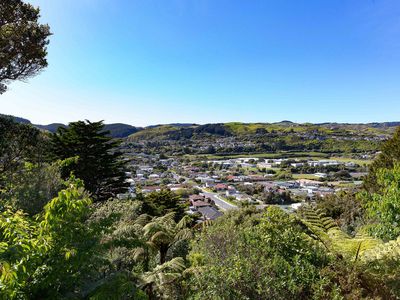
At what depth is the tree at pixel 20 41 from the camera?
9.58 metres

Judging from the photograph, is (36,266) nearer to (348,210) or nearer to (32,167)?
(32,167)

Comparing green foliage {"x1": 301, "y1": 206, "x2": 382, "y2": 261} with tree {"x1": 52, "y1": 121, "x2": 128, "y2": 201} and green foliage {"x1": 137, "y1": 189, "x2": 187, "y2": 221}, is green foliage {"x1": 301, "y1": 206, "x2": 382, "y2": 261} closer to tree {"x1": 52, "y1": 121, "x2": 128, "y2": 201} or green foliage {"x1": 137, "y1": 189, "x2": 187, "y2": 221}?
green foliage {"x1": 137, "y1": 189, "x2": 187, "y2": 221}

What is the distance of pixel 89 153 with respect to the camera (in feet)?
61.5

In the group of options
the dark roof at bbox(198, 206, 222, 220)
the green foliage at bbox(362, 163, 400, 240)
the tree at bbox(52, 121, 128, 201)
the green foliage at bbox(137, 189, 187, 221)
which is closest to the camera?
the green foliage at bbox(362, 163, 400, 240)

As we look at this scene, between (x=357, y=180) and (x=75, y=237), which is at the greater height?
(x=75, y=237)

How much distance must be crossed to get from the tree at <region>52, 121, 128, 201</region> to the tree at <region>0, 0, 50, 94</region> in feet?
27.7

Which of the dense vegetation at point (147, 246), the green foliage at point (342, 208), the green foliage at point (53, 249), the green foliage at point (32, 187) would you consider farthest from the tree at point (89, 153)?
the green foliage at point (53, 249)

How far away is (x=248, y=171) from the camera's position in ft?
267

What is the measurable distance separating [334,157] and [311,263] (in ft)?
344

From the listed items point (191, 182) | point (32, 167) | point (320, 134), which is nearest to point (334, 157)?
point (320, 134)

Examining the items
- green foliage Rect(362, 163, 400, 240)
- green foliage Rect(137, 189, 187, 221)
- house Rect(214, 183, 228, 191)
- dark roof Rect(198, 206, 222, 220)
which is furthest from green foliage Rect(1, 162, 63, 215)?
house Rect(214, 183, 228, 191)

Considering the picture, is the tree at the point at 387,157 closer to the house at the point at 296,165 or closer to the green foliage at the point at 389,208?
the green foliage at the point at 389,208

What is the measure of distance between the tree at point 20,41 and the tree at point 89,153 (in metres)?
8.45

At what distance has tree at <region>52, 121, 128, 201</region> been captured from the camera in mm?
18484
